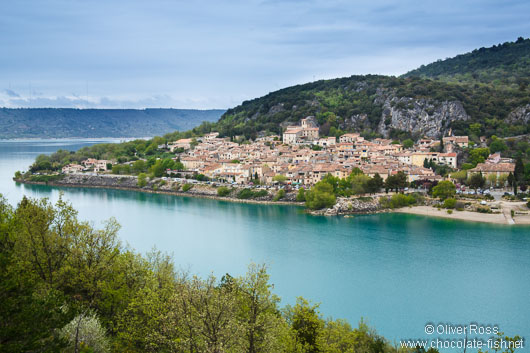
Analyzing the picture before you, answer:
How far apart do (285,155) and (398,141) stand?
362 inches

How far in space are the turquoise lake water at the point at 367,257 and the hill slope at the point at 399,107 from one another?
1649 centimetres

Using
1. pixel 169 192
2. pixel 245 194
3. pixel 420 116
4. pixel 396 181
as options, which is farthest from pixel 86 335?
pixel 420 116

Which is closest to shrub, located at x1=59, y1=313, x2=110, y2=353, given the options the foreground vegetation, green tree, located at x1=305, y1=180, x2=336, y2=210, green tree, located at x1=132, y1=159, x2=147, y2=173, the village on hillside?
the foreground vegetation

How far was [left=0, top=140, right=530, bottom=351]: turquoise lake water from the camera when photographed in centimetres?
894

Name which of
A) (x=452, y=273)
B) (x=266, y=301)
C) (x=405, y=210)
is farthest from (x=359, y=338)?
(x=405, y=210)

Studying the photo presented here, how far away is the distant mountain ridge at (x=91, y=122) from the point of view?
392 ft

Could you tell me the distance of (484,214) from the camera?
16984 mm

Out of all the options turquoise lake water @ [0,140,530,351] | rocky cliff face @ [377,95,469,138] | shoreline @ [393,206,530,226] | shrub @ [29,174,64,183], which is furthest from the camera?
rocky cliff face @ [377,95,469,138]

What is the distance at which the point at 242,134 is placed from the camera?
37.1m

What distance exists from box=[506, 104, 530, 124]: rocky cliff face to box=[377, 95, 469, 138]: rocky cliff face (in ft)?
9.02

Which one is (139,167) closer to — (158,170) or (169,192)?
(158,170)

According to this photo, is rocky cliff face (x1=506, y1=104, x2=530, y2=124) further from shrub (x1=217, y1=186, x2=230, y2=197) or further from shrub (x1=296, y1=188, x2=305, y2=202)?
shrub (x1=217, y1=186, x2=230, y2=197)

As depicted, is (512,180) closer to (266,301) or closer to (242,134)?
(266,301)

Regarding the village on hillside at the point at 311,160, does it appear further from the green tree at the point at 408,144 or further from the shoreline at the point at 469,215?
the shoreline at the point at 469,215
